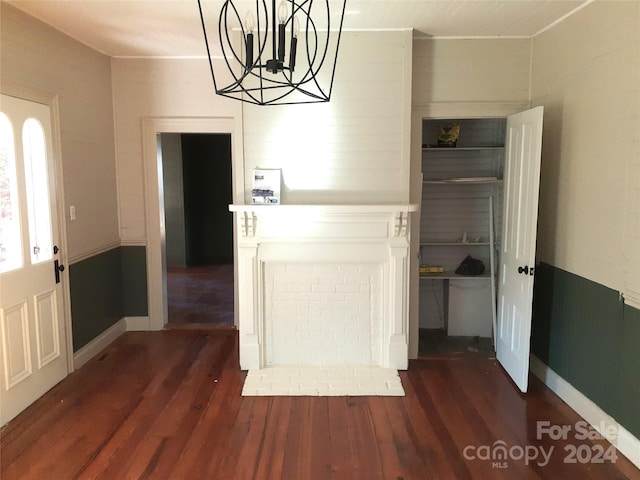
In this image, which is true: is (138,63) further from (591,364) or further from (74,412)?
(591,364)

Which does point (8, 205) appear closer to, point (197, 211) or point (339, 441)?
point (339, 441)

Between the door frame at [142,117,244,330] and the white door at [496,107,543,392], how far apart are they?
2339mm

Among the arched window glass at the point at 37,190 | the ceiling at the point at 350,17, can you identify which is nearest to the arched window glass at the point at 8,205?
the arched window glass at the point at 37,190

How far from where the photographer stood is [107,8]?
10.3ft

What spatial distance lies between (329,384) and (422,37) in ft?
9.02

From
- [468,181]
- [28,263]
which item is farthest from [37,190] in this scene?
[468,181]

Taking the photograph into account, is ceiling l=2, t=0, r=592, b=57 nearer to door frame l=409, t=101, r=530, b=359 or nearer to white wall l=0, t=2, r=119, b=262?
white wall l=0, t=2, r=119, b=262

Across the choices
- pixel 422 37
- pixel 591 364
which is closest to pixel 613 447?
pixel 591 364

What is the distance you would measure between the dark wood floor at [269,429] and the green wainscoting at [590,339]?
0.80ft

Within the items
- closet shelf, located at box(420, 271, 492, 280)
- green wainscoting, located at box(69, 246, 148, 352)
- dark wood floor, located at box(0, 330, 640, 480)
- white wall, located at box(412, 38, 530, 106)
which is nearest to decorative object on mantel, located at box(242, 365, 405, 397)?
dark wood floor, located at box(0, 330, 640, 480)

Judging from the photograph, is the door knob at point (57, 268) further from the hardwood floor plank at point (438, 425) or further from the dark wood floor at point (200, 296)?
the hardwood floor plank at point (438, 425)

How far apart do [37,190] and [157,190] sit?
4.52 ft

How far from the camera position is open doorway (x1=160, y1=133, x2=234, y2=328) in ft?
24.6

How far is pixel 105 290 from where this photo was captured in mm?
4359
